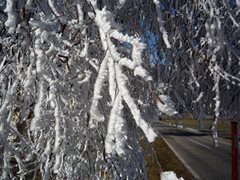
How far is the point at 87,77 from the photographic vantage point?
153cm

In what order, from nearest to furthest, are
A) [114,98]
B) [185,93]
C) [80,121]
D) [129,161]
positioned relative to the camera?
[114,98] → [80,121] → [129,161] → [185,93]

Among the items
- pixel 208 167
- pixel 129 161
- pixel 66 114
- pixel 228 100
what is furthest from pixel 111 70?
pixel 208 167

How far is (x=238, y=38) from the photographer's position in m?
2.52

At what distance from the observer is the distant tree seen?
99 centimetres

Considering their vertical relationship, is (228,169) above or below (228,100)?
below

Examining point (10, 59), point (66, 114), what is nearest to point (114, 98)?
point (66, 114)

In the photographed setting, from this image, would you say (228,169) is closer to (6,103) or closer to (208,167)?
(208,167)

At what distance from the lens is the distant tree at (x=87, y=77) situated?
99 centimetres

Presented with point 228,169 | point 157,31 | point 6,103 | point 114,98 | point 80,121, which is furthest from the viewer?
point 228,169

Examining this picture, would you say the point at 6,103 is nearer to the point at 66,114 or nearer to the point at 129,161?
the point at 66,114

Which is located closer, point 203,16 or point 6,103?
point 6,103

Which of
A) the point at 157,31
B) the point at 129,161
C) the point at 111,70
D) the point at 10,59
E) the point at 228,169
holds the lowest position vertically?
the point at 228,169

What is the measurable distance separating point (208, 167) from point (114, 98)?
52.5 feet

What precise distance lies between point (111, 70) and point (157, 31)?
4.18 feet
